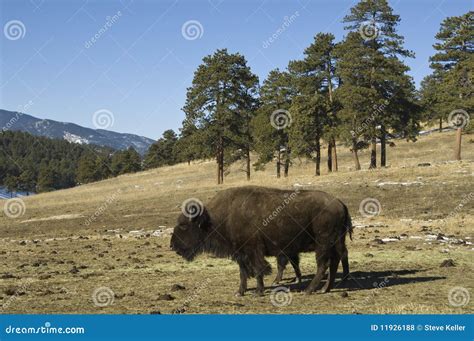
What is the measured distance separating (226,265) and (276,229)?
5.37 m

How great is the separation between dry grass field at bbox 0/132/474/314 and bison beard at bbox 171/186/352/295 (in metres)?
0.83

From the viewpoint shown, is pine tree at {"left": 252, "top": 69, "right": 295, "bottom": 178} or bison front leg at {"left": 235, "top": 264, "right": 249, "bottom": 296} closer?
bison front leg at {"left": 235, "top": 264, "right": 249, "bottom": 296}

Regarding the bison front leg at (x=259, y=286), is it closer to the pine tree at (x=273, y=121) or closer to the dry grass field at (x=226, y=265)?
the dry grass field at (x=226, y=265)

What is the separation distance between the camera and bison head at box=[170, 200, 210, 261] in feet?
46.0

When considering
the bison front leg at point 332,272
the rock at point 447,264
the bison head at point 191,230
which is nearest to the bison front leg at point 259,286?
the bison front leg at point 332,272

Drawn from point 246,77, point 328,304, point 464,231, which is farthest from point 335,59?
point 328,304

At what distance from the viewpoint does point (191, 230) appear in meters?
14.3

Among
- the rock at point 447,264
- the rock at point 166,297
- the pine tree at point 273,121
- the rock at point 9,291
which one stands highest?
the pine tree at point 273,121

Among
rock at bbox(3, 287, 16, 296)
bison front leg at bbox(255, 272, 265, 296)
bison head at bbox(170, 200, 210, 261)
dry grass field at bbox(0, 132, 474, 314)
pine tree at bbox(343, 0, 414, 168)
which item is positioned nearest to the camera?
dry grass field at bbox(0, 132, 474, 314)

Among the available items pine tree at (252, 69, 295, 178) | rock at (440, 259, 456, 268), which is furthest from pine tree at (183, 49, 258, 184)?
rock at (440, 259, 456, 268)

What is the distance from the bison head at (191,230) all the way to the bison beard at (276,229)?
4 centimetres

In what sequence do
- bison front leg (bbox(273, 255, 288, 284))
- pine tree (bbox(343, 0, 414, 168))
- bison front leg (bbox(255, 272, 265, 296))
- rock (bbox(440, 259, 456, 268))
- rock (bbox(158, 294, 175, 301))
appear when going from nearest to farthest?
rock (bbox(158, 294, 175, 301)), bison front leg (bbox(255, 272, 265, 296)), bison front leg (bbox(273, 255, 288, 284)), rock (bbox(440, 259, 456, 268)), pine tree (bbox(343, 0, 414, 168))

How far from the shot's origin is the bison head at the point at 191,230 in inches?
551

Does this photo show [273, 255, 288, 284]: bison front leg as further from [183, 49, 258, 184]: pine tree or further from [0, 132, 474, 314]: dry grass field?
[183, 49, 258, 184]: pine tree
